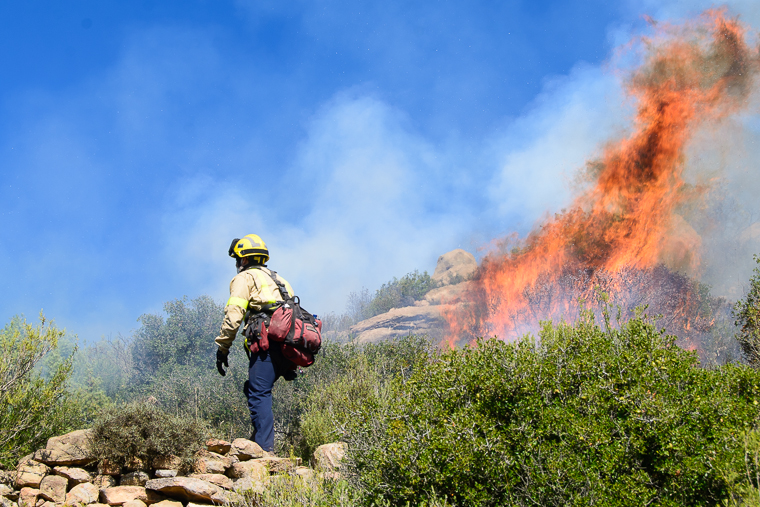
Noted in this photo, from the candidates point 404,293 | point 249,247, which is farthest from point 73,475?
point 404,293

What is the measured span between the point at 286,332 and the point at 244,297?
0.78 m

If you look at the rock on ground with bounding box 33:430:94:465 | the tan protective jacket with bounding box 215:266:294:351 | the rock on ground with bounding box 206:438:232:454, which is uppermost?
the tan protective jacket with bounding box 215:266:294:351

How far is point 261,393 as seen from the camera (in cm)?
609

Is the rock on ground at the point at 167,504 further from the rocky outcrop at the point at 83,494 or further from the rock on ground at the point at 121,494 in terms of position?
the rocky outcrop at the point at 83,494

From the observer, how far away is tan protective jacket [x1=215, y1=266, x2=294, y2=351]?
6068mm

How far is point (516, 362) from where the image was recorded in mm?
4750

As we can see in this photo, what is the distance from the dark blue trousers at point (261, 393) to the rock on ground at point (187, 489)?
47.0 inches

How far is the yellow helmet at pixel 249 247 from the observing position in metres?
6.75

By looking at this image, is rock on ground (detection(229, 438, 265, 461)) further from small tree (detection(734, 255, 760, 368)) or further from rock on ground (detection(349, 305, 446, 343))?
rock on ground (detection(349, 305, 446, 343))

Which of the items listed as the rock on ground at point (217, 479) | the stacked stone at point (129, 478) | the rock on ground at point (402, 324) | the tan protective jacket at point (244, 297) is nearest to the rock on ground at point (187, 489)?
the stacked stone at point (129, 478)

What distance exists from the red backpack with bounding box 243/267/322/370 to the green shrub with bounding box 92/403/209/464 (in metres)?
1.24

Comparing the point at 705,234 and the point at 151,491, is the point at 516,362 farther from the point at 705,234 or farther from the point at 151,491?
the point at 705,234

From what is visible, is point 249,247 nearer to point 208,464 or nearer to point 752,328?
point 208,464

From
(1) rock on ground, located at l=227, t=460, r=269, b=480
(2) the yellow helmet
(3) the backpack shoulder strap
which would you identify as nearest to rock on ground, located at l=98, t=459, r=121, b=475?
(1) rock on ground, located at l=227, t=460, r=269, b=480
